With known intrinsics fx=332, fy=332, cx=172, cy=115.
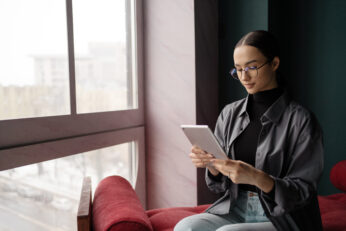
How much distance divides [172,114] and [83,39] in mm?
758

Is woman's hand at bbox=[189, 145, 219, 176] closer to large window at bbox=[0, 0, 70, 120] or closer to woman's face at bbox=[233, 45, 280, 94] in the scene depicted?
woman's face at bbox=[233, 45, 280, 94]

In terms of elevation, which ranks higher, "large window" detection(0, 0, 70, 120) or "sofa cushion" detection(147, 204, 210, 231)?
"large window" detection(0, 0, 70, 120)

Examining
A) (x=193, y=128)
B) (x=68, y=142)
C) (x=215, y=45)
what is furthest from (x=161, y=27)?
(x=193, y=128)

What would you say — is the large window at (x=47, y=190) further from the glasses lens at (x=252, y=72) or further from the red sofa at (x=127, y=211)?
the glasses lens at (x=252, y=72)

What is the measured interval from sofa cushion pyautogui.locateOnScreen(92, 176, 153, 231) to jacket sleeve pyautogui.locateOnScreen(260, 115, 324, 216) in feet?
1.50

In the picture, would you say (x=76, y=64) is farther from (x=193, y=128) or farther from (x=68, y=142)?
(x=193, y=128)

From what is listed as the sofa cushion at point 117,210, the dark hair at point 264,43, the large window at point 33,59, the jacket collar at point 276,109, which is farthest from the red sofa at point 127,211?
the dark hair at point 264,43

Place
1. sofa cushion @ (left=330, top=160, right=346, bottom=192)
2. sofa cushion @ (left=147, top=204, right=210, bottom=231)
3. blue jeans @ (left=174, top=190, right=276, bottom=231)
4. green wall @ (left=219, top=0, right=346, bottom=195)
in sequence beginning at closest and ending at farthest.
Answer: blue jeans @ (left=174, top=190, right=276, bottom=231) → sofa cushion @ (left=147, top=204, right=210, bottom=231) → sofa cushion @ (left=330, top=160, right=346, bottom=192) → green wall @ (left=219, top=0, right=346, bottom=195)

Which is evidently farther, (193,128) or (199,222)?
(199,222)

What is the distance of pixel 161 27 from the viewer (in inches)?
87.6

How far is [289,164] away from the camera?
1226 mm

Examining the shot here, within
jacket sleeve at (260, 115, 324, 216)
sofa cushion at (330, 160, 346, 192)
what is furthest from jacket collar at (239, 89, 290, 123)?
sofa cushion at (330, 160, 346, 192)

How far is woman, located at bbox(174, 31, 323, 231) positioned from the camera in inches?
→ 44.4

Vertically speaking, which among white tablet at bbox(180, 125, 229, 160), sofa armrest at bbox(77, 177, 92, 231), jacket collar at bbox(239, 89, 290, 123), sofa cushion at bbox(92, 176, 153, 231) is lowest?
sofa cushion at bbox(92, 176, 153, 231)
